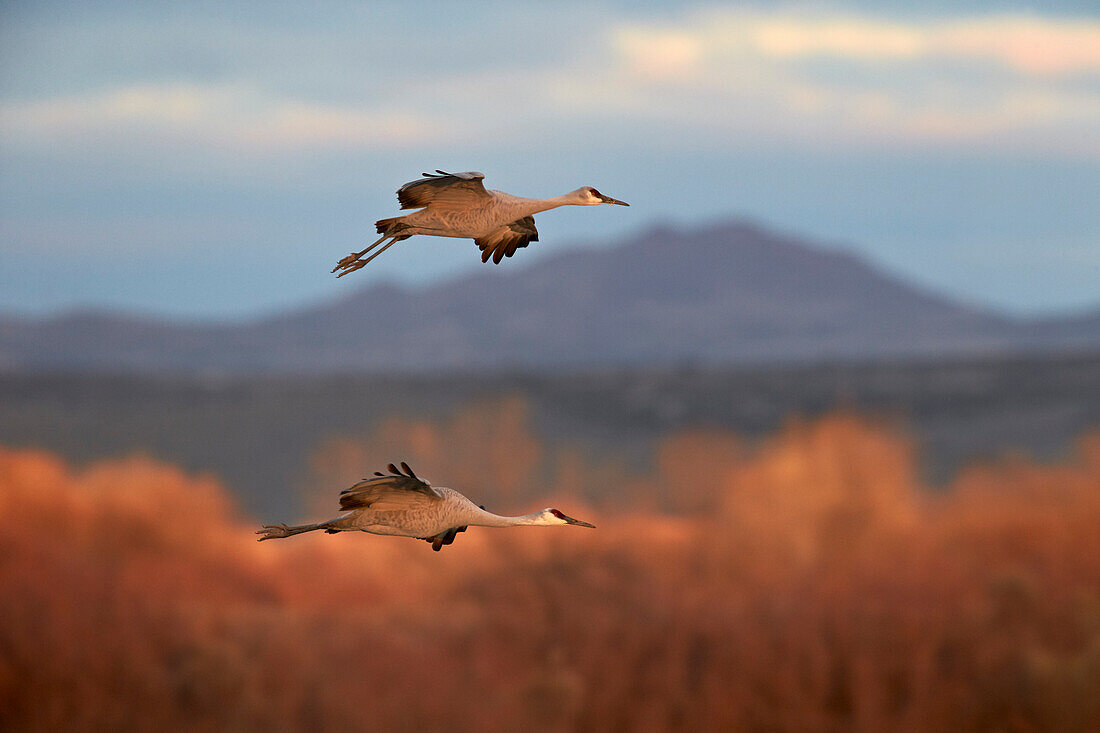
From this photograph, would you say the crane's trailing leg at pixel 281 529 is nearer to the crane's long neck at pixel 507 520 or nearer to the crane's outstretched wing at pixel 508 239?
the crane's long neck at pixel 507 520

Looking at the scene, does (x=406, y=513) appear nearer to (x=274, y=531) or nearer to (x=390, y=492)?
(x=390, y=492)

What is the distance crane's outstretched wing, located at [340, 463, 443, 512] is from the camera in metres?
1.92

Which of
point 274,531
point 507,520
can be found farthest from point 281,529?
point 507,520

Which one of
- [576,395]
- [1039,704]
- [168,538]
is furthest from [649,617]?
[576,395]

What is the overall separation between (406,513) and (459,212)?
1.92 feet

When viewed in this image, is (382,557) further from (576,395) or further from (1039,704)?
(576,395)

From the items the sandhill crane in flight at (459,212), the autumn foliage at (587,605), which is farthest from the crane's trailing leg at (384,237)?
the autumn foliage at (587,605)

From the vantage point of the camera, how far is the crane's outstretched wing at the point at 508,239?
2.37 metres

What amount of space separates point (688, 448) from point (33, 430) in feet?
254

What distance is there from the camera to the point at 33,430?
11450 cm

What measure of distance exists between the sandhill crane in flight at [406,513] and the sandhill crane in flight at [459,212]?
0.43m

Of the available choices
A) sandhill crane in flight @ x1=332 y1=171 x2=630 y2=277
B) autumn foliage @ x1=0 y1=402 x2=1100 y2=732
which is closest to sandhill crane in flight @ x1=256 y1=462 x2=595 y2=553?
sandhill crane in flight @ x1=332 y1=171 x2=630 y2=277

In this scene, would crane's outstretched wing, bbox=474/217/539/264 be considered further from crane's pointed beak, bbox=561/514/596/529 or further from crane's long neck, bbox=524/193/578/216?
crane's pointed beak, bbox=561/514/596/529

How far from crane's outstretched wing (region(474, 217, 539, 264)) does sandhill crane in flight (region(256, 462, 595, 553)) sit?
515 millimetres
